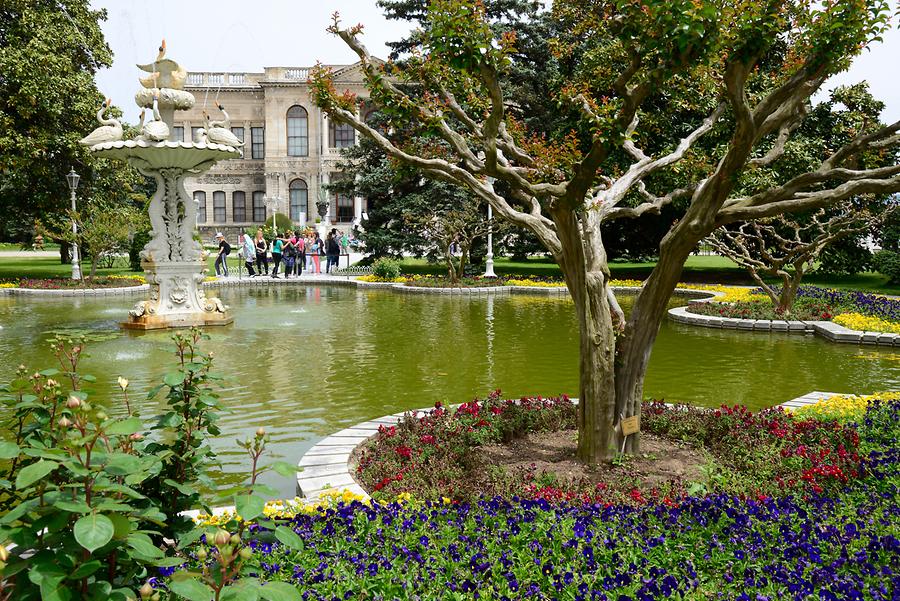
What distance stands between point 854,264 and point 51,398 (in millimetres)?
27741

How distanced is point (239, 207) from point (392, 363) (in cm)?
5107

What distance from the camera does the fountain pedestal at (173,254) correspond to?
13.9 m

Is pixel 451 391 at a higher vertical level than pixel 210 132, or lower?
lower

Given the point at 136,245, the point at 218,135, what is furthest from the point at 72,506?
the point at 136,245

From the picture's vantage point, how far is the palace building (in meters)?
54.8

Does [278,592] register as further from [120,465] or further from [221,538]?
[120,465]

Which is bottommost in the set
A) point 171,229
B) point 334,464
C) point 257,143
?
point 334,464

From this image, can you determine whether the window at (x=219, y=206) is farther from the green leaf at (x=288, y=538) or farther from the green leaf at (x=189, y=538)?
the green leaf at (x=288, y=538)

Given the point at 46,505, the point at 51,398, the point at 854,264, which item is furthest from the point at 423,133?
the point at 854,264

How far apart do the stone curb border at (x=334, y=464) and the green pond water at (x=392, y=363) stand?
11.5 inches

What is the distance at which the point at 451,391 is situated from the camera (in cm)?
891

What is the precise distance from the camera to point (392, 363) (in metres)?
10.7

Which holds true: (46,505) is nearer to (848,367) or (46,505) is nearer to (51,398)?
(51,398)

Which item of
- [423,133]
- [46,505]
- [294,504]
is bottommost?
[294,504]
